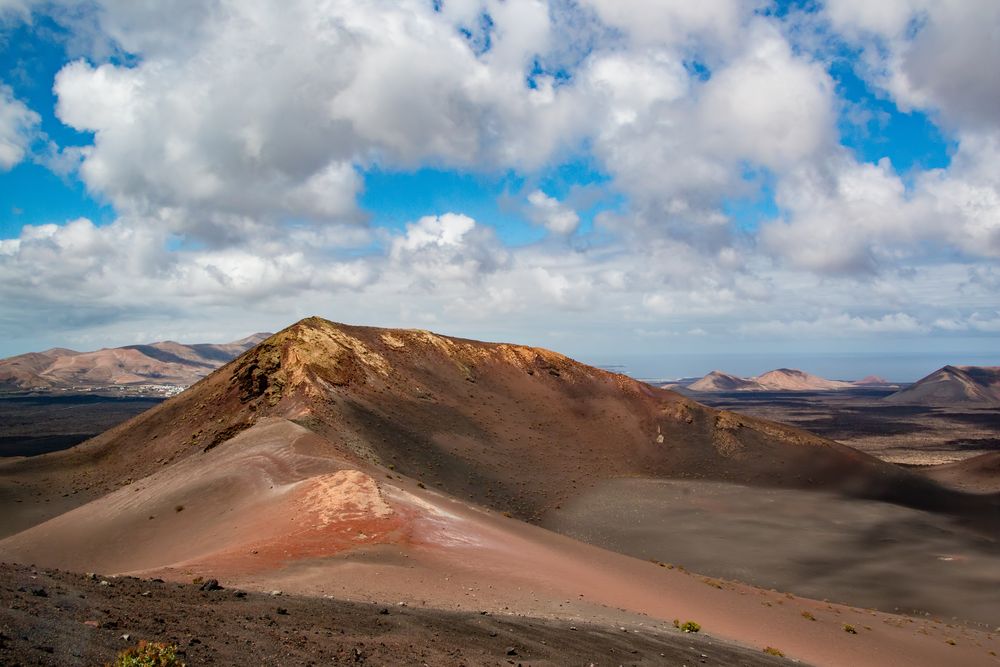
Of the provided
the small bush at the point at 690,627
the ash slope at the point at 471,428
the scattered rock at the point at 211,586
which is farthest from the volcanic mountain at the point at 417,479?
the scattered rock at the point at 211,586

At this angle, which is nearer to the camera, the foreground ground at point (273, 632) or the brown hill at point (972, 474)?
the foreground ground at point (273, 632)

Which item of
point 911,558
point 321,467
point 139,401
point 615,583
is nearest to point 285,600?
point 615,583

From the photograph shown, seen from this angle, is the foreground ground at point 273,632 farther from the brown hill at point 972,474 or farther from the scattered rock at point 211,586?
the brown hill at point 972,474

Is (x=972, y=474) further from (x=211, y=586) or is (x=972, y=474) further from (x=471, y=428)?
(x=211, y=586)

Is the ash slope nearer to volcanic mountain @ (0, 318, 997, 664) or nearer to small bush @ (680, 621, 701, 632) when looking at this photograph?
volcanic mountain @ (0, 318, 997, 664)

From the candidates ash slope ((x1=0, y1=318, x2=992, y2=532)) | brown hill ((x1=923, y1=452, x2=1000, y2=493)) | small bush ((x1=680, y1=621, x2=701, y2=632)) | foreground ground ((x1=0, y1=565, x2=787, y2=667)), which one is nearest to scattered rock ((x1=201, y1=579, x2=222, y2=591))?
foreground ground ((x1=0, y1=565, x2=787, y2=667))

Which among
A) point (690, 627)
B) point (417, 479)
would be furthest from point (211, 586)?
point (417, 479)

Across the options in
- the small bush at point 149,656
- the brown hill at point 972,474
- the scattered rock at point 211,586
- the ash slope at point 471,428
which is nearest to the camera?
the small bush at point 149,656
